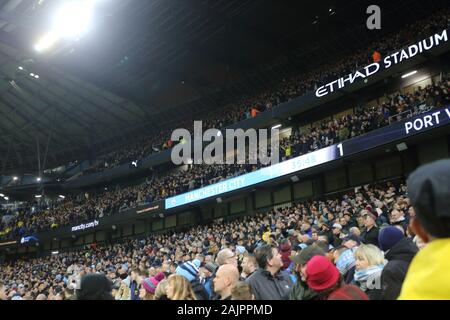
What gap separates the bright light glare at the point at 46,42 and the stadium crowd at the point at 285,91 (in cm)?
1164

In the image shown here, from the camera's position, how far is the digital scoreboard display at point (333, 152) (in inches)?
587

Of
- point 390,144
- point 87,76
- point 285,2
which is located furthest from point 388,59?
point 87,76

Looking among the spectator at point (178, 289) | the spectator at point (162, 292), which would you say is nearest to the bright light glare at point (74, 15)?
the spectator at point (162, 292)

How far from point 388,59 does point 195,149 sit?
1471 cm

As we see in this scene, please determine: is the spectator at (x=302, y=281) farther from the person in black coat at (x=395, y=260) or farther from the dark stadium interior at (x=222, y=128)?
the person in black coat at (x=395, y=260)

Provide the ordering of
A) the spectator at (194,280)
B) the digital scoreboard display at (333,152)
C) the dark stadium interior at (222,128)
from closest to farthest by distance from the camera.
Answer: the spectator at (194,280)
the dark stadium interior at (222,128)
the digital scoreboard display at (333,152)

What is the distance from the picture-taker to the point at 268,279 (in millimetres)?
4469

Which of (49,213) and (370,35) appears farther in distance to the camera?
(49,213)

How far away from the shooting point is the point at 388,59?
18016 mm

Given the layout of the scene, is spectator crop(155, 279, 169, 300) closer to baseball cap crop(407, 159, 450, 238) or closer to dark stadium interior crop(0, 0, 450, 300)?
dark stadium interior crop(0, 0, 450, 300)

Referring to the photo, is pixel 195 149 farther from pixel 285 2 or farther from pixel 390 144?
pixel 390 144

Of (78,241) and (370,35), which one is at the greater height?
(370,35)

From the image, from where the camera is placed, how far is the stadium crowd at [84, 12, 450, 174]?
19.9 m
